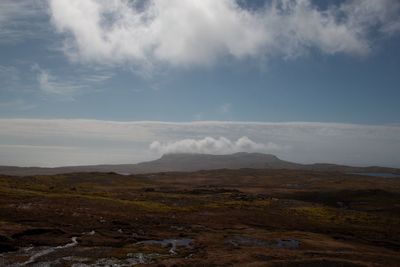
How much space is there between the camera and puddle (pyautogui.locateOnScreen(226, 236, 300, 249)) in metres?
69.4

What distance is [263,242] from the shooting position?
72.2 metres

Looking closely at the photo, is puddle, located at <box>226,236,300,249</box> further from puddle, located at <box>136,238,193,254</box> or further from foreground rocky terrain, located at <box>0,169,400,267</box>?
puddle, located at <box>136,238,193,254</box>

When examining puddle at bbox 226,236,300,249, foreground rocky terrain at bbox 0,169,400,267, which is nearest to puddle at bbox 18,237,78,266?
foreground rocky terrain at bbox 0,169,400,267

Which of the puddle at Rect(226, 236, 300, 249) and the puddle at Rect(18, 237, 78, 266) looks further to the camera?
the puddle at Rect(226, 236, 300, 249)

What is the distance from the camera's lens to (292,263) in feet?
178

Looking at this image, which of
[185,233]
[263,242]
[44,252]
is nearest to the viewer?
[44,252]

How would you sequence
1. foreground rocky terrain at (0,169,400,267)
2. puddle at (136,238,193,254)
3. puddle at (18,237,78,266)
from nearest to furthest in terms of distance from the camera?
puddle at (18,237,78,266), foreground rocky terrain at (0,169,400,267), puddle at (136,238,193,254)

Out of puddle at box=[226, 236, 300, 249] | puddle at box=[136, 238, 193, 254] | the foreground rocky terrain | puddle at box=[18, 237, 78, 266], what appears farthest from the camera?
puddle at box=[226, 236, 300, 249]

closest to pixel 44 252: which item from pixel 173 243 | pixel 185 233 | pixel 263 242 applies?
pixel 173 243

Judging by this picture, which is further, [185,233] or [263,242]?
[185,233]

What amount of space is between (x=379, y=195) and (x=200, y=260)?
11987 centimetres

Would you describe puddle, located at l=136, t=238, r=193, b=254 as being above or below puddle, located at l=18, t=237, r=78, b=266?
below

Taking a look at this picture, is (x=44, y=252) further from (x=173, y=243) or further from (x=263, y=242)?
(x=263, y=242)

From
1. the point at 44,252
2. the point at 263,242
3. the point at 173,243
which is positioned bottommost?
the point at 263,242
